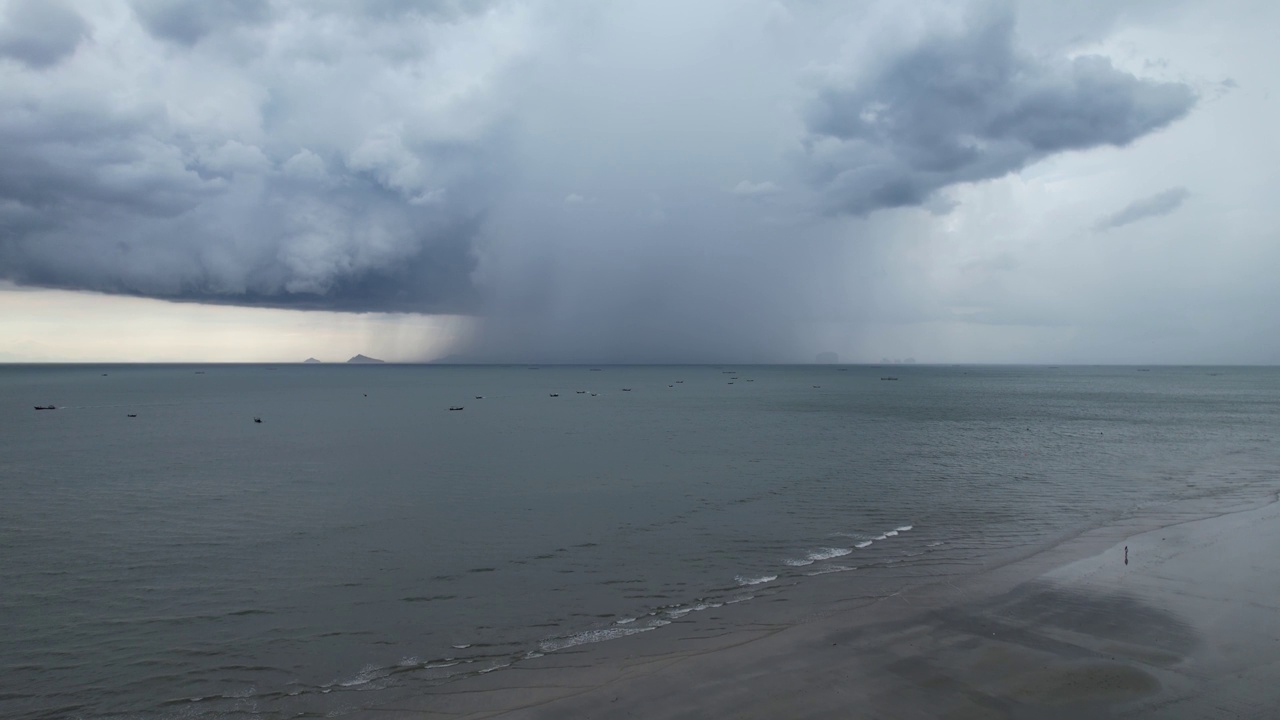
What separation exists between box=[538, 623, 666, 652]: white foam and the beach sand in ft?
1.62

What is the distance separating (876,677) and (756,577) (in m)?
9.05

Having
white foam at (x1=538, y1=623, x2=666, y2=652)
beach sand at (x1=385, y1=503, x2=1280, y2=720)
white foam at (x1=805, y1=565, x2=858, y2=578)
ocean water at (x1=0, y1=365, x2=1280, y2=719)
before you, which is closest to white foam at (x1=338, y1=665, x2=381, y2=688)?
ocean water at (x1=0, y1=365, x2=1280, y2=719)

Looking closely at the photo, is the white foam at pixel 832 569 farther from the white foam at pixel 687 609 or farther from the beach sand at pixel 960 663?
the white foam at pixel 687 609

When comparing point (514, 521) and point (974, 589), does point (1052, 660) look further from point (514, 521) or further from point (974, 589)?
point (514, 521)

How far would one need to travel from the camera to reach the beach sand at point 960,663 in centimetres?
1423

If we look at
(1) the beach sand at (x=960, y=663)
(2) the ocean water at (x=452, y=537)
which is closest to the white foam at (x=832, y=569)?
(2) the ocean water at (x=452, y=537)

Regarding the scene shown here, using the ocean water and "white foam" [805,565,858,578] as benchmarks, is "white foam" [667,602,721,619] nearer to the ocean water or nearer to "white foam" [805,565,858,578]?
the ocean water

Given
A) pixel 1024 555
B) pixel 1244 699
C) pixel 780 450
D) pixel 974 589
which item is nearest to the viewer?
pixel 1244 699

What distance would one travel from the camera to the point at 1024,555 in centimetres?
2647

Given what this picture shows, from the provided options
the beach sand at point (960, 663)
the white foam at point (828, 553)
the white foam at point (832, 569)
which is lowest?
the white foam at point (828, 553)

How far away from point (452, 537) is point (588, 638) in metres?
14.8

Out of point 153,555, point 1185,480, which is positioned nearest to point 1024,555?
point 1185,480

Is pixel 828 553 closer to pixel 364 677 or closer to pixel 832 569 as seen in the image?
Answer: pixel 832 569

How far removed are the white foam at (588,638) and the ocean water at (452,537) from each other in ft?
0.27
